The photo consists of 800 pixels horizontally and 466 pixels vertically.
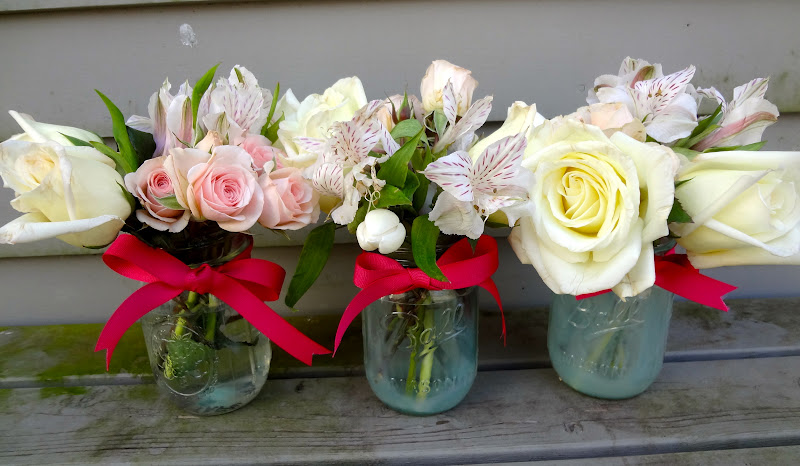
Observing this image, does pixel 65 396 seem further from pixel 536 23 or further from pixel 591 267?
pixel 536 23

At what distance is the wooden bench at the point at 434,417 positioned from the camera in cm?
69

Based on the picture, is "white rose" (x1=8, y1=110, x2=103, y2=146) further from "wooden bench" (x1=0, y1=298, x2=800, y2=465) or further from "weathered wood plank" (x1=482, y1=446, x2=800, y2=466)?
"weathered wood plank" (x1=482, y1=446, x2=800, y2=466)

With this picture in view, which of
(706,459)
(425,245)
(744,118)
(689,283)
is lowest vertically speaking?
(706,459)

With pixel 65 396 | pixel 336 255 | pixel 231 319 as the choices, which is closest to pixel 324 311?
pixel 336 255

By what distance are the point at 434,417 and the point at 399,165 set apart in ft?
Answer: 1.26

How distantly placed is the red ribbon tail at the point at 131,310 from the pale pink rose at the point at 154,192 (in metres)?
0.11

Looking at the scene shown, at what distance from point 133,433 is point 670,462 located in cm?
72

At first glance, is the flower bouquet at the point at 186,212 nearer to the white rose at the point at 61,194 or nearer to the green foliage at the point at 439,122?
the white rose at the point at 61,194

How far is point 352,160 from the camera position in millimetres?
545

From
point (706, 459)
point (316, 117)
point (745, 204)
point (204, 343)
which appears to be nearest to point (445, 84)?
point (316, 117)

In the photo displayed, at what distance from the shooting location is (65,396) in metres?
0.83

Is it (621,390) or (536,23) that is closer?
(621,390)

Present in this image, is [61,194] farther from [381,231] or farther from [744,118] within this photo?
[744,118]

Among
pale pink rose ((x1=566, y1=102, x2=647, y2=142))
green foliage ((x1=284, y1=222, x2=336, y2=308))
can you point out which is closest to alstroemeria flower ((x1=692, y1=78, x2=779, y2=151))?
pale pink rose ((x1=566, y1=102, x2=647, y2=142))
